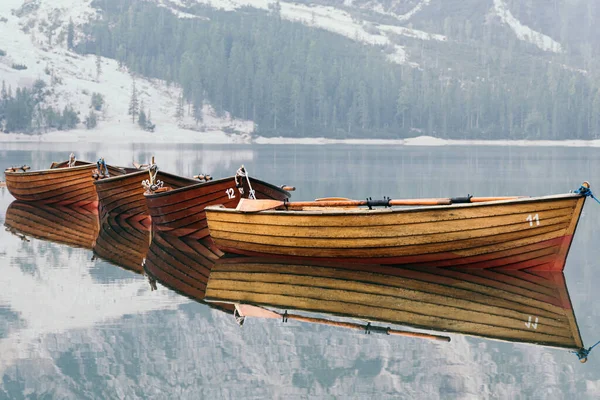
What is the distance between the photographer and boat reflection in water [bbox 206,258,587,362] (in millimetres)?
14414

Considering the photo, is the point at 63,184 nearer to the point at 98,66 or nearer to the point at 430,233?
the point at 430,233

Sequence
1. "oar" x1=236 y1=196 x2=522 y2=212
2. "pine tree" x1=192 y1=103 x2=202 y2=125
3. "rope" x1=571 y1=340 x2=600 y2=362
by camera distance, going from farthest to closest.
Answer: "pine tree" x1=192 y1=103 x2=202 y2=125, "oar" x1=236 y1=196 x2=522 y2=212, "rope" x1=571 y1=340 x2=600 y2=362

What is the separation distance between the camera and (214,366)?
1255 centimetres

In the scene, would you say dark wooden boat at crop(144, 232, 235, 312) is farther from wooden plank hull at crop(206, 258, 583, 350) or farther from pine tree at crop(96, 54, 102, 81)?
pine tree at crop(96, 54, 102, 81)

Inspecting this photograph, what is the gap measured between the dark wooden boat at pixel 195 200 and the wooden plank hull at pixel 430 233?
2331 mm

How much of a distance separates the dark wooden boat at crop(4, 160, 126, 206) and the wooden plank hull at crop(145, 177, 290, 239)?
23.4ft

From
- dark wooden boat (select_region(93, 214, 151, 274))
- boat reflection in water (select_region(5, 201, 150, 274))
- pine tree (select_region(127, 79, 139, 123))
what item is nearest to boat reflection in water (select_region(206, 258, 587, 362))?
dark wooden boat (select_region(93, 214, 151, 274))

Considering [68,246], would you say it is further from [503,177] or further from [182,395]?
[503,177]

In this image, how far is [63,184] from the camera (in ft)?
109

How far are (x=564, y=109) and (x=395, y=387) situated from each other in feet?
636

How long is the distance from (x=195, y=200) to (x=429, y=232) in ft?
24.7

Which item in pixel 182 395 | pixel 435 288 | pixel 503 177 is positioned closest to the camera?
pixel 182 395

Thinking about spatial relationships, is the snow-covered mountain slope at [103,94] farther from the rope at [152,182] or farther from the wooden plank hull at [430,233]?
the wooden plank hull at [430,233]

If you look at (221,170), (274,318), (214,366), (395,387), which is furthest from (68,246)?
(221,170)
